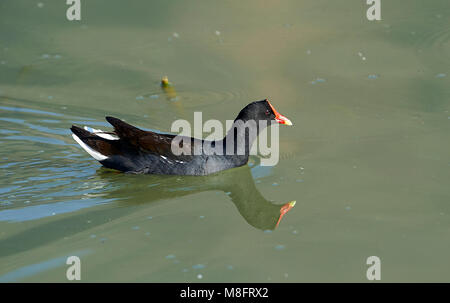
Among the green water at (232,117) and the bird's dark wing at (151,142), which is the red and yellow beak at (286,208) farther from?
the bird's dark wing at (151,142)

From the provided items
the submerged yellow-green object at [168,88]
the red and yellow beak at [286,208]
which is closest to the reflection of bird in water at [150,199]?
the red and yellow beak at [286,208]

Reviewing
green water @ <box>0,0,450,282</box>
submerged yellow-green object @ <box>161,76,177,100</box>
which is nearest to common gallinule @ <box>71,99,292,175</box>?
green water @ <box>0,0,450,282</box>

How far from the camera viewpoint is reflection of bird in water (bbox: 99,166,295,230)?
5.18 metres

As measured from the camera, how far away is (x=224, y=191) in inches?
227

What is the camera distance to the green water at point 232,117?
4492 mm

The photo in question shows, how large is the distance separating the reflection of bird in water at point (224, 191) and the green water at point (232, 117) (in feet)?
0.08

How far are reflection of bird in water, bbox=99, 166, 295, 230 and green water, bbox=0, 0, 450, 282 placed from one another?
0.02 m

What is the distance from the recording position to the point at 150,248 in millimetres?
4562

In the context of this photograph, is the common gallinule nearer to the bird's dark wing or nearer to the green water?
the bird's dark wing

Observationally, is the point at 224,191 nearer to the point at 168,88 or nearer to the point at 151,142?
the point at 151,142

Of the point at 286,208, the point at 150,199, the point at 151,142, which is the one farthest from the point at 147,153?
the point at 286,208

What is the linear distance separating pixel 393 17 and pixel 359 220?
4420mm

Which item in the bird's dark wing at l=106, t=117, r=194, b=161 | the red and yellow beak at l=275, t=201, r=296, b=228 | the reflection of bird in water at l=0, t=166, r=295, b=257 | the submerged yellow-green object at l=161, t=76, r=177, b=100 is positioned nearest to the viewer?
the reflection of bird in water at l=0, t=166, r=295, b=257

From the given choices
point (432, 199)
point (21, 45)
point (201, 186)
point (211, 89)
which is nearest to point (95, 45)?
point (21, 45)
